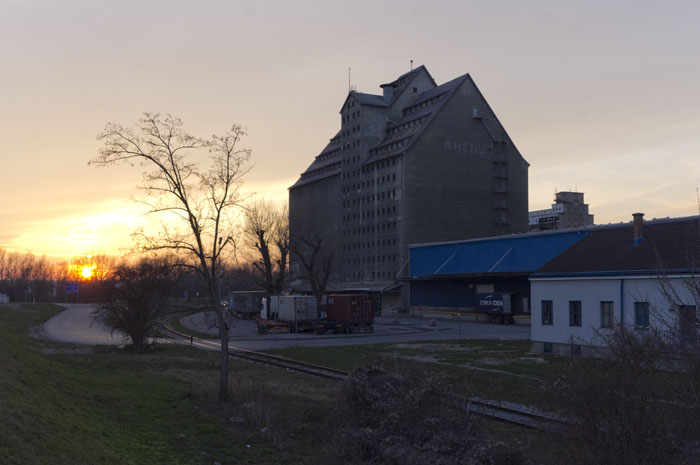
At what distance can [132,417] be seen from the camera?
1975cm

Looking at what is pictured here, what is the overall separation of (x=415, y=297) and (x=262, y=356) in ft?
187

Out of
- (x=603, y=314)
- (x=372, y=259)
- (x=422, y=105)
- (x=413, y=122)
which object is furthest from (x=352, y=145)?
(x=603, y=314)

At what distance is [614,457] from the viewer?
1054 centimetres

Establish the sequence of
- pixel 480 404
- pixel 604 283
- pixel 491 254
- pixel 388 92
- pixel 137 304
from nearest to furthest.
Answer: pixel 480 404 → pixel 604 283 → pixel 137 304 → pixel 491 254 → pixel 388 92

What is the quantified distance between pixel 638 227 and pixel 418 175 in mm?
80086

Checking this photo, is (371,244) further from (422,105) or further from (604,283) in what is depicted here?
(604,283)

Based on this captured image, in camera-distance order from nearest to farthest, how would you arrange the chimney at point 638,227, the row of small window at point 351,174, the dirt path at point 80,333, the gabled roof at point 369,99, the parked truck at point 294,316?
the chimney at point 638,227
the dirt path at point 80,333
the parked truck at point 294,316
the gabled roof at point 369,99
the row of small window at point 351,174

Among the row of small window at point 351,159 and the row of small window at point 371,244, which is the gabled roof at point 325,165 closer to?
the row of small window at point 351,159

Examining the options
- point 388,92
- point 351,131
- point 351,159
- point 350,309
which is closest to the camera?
point 350,309

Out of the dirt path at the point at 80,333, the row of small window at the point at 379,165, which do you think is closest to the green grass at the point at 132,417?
the dirt path at the point at 80,333

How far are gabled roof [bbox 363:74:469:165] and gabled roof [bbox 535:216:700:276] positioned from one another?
253 feet

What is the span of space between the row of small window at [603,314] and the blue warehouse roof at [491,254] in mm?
23049

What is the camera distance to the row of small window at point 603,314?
3194cm

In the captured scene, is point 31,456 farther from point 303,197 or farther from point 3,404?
point 303,197
